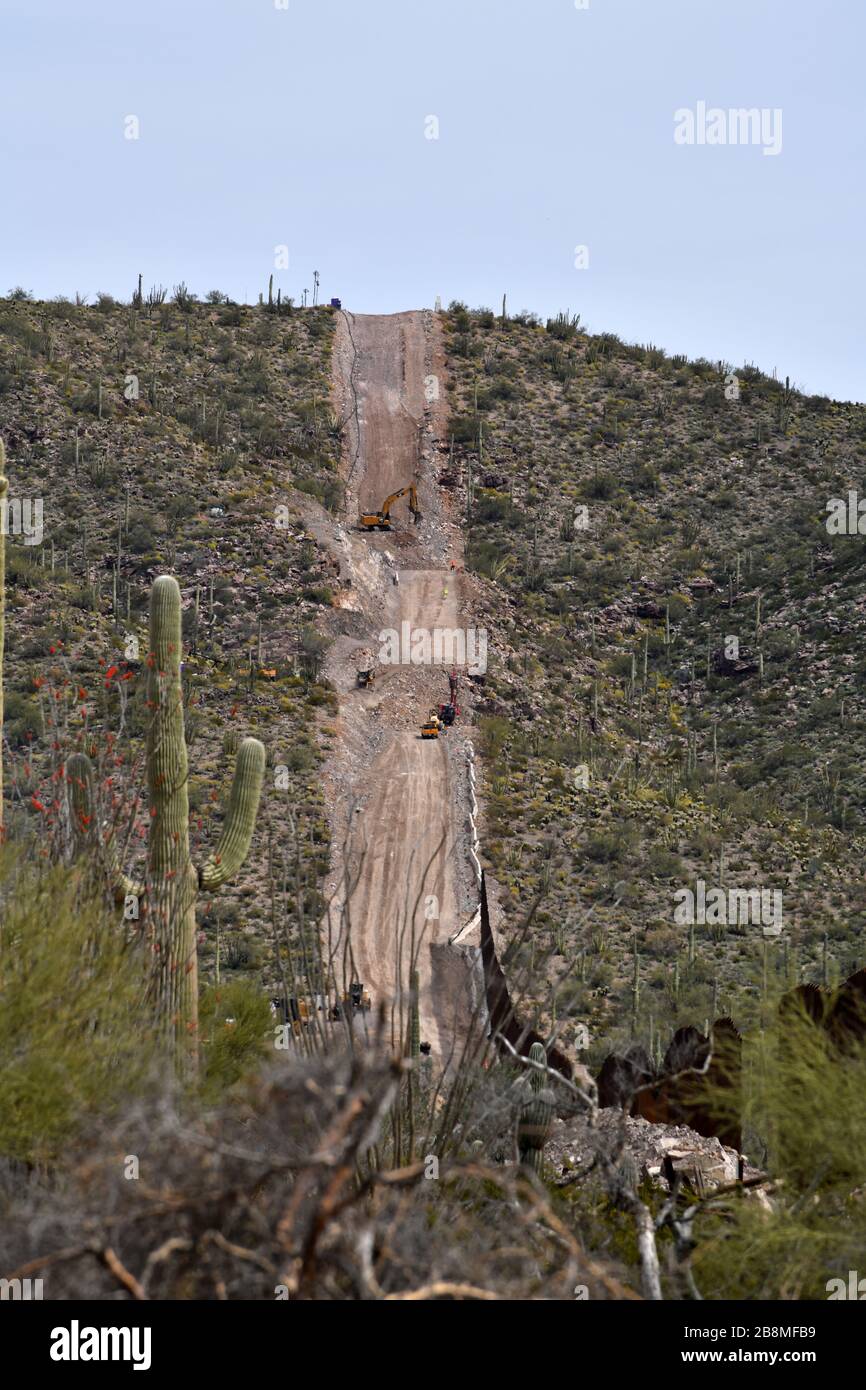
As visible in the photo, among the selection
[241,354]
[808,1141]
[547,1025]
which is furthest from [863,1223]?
[241,354]

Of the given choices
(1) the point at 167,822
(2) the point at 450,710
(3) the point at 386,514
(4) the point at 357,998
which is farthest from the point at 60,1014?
(3) the point at 386,514

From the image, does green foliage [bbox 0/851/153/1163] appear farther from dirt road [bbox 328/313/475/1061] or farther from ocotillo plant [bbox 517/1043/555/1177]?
ocotillo plant [bbox 517/1043/555/1177]

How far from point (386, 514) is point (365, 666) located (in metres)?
10.5

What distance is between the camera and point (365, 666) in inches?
1740

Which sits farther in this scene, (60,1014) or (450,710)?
(450,710)

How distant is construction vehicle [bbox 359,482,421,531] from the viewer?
5241 centimetres

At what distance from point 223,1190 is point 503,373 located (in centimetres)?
6053

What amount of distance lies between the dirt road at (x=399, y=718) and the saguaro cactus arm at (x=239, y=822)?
5.30 feet

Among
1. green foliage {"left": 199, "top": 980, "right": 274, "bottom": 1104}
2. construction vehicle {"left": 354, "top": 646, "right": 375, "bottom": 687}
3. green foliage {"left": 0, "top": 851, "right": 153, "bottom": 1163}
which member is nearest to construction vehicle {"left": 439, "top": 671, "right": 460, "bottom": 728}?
construction vehicle {"left": 354, "top": 646, "right": 375, "bottom": 687}

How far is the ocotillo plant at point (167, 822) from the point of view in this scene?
13.8 metres

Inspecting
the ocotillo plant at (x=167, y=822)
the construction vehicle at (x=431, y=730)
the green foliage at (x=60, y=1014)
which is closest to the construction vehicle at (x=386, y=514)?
the construction vehicle at (x=431, y=730)

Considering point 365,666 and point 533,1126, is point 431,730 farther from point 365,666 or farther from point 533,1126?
point 533,1126

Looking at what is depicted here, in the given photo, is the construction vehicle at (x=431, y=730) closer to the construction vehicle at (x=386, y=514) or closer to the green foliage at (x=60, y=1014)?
the construction vehicle at (x=386, y=514)

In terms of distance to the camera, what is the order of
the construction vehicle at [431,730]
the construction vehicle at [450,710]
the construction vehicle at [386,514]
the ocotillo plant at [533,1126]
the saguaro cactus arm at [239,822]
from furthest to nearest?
the construction vehicle at [386,514]
the construction vehicle at [450,710]
the construction vehicle at [431,730]
the saguaro cactus arm at [239,822]
the ocotillo plant at [533,1126]
